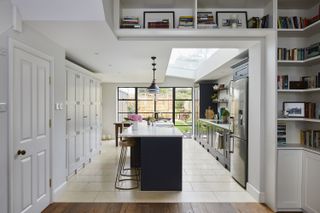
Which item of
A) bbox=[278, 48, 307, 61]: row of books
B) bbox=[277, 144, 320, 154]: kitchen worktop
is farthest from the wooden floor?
bbox=[278, 48, 307, 61]: row of books

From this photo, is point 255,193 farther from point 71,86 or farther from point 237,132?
point 71,86

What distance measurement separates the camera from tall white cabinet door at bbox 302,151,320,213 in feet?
9.65

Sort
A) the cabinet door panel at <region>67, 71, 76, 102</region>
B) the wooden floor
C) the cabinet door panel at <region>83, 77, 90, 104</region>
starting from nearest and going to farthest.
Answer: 1. the wooden floor
2. the cabinet door panel at <region>67, 71, 76, 102</region>
3. the cabinet door panel at <region>83, 77, 90, 104</region>

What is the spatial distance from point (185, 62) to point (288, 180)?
259 inches

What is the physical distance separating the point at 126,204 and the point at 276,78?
2758 millimetres

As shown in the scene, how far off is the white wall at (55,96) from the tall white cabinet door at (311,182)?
354 cm

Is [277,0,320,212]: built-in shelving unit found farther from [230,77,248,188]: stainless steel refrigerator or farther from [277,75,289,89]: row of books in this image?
[230,77,248,188]: stainless steel refrigerator

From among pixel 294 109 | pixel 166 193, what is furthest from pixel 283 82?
pixel 166 193

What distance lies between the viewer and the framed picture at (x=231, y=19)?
3.43m

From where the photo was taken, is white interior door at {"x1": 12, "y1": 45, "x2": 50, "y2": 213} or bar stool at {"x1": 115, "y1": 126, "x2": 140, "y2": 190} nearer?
white interior door at {"x1": 12, "y1": 45, "x2": 50, "y2": 213}

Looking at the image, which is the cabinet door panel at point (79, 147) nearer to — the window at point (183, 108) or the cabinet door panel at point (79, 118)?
the cabinet door panel at point (79, 118)

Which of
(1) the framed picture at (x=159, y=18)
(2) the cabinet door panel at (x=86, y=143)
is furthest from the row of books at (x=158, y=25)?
(2) the cabinet door panel at (x=86, y=143)

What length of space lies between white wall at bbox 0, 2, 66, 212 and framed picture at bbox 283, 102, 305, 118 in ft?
→ 11.2

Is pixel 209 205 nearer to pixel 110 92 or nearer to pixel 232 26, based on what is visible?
pixel 232 26
